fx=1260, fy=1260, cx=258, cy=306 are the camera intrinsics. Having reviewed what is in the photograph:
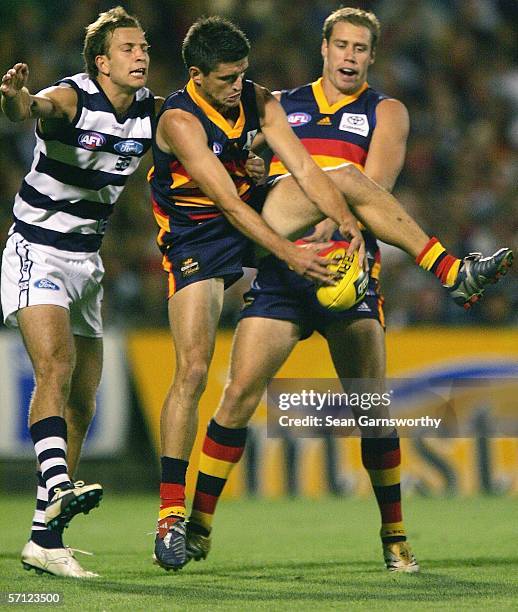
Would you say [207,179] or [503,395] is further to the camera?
[503,395]

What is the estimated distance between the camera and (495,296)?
1008 cm

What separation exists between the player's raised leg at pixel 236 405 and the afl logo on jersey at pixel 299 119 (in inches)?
41.9

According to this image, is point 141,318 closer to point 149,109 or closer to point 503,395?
point 503,395

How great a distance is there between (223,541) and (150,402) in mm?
3270

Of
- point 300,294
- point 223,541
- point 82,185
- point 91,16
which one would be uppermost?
point 91,16

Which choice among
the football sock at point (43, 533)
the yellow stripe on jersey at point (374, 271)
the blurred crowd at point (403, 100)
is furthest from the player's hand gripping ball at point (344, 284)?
the blurred crowd at point (403, 100)

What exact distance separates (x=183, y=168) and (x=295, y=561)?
192 centimetres

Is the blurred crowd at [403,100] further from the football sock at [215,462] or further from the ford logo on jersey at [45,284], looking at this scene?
the ford logo on jersey at [45,284]

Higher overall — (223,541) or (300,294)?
(300,294)

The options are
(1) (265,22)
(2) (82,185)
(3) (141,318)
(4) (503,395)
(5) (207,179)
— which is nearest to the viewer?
(5) (207,179)

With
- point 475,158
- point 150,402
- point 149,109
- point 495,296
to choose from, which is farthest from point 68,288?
point 475,158

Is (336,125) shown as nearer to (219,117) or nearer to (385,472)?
(219,117)

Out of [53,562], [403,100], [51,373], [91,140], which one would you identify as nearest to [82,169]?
[91,140]

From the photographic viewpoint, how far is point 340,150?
6.05 metres
